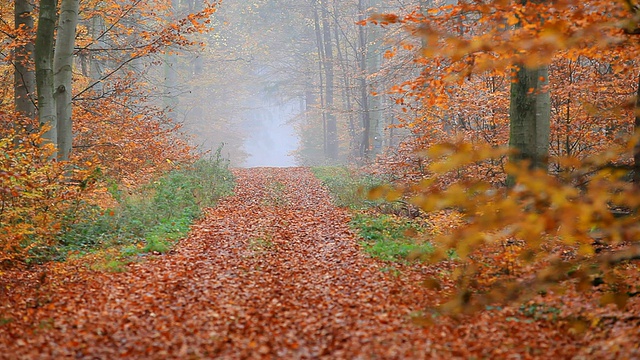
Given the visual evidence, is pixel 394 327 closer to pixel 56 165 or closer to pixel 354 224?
pixel 354 224

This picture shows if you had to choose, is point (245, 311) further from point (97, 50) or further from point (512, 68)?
point (97, 50)

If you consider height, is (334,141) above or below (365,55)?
below

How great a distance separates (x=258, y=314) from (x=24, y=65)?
28.8 feet

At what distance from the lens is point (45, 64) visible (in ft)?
32.5

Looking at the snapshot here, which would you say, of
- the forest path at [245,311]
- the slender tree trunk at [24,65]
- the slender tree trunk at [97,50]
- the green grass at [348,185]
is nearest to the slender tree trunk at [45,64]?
the slender tree trunk at [24,65]

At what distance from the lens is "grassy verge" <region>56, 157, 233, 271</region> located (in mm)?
8852

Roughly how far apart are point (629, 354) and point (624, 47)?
3.72 m

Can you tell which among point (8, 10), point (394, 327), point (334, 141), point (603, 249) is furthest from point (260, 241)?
point (334, 141)

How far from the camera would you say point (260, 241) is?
9898 millimetres

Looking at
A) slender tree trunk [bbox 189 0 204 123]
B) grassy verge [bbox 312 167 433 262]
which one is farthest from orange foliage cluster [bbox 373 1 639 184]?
slender tree trunk [bbox 189 0 204 123]

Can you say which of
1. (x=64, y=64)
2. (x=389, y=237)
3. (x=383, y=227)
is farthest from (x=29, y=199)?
(x=383, y=227)

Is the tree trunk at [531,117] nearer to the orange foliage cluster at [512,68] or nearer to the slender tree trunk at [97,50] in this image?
the orange foliage cluster at [512,68]

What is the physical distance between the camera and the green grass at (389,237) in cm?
874

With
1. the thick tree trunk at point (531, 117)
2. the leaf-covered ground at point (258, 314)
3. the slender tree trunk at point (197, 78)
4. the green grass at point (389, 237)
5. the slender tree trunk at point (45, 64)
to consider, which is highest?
the slender tree trunk at point (197, 78)
